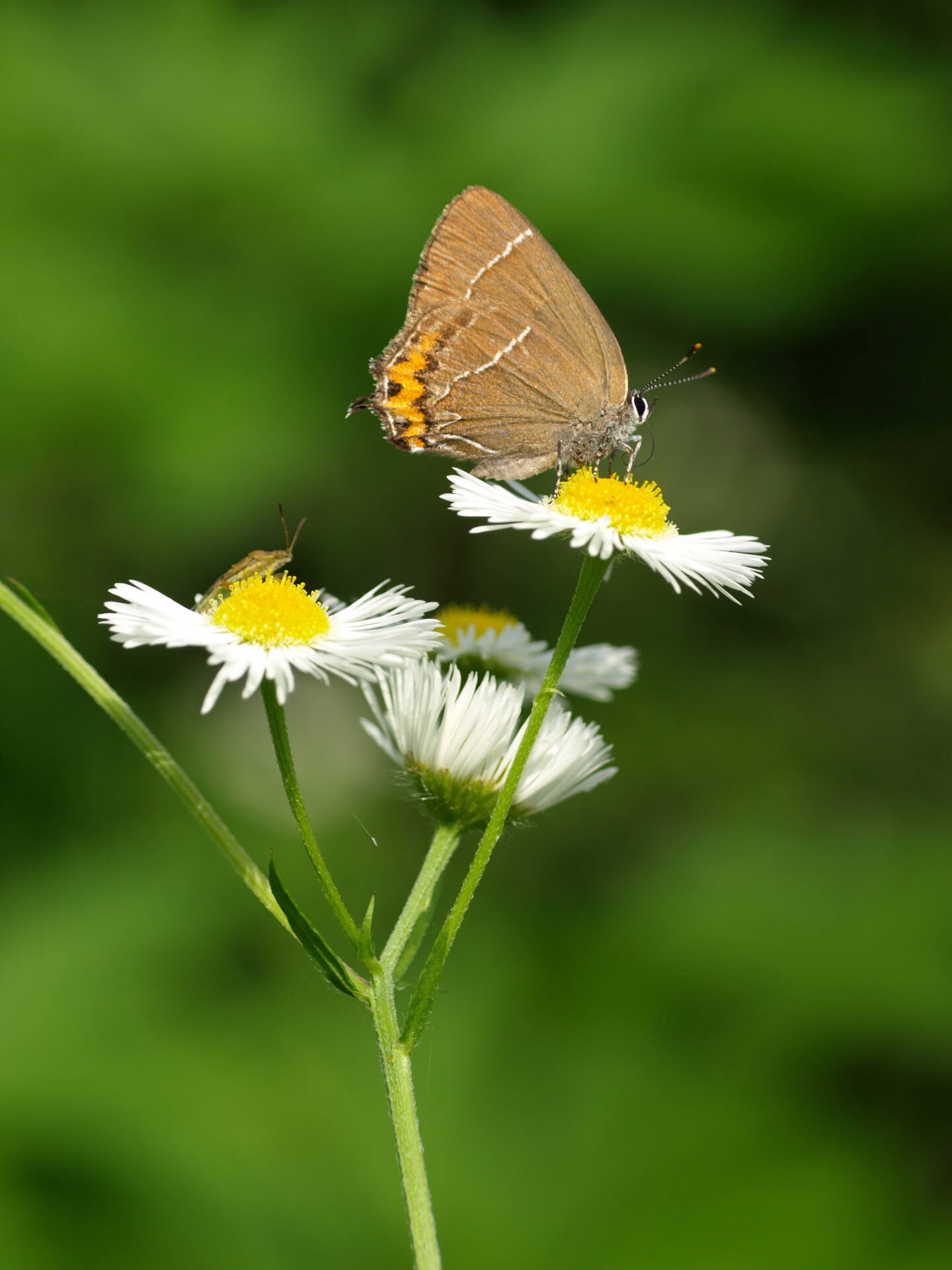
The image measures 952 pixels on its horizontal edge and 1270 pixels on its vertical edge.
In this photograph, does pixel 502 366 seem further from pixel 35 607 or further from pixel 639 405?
pixel 35 607

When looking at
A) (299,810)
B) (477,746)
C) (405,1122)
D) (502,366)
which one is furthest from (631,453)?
(405,1122)

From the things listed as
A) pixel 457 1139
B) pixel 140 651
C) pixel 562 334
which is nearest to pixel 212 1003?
pixel 457 1139

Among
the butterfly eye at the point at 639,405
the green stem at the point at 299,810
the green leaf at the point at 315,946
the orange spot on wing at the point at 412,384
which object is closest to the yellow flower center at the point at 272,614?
the green stem at the point at 299,810

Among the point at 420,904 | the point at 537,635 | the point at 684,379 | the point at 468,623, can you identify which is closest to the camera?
the point at 420,904

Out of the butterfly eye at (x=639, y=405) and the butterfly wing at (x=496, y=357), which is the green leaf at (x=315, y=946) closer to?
the butterfly wing at (x=496, y=357)

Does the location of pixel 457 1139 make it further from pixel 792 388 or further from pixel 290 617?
pixel 792 388

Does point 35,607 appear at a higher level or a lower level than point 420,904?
higher

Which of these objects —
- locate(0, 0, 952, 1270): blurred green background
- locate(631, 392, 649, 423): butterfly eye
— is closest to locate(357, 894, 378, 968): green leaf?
locate(631, 392, 649, 423): butterfly eye
